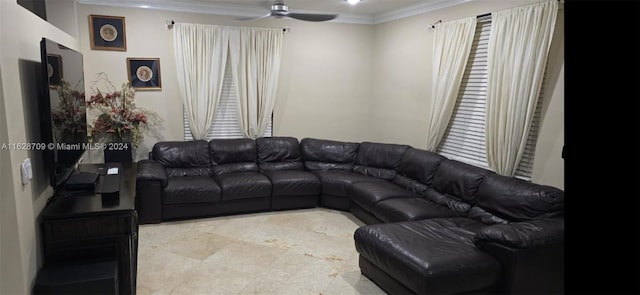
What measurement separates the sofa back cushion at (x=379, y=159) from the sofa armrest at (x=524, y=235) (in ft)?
7.73

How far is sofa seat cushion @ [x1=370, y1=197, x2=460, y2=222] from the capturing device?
152 inches

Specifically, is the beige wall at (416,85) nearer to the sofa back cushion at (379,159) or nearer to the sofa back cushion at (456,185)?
the sofa back cushion at (379,159)

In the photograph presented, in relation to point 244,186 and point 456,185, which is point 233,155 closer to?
point 244,186

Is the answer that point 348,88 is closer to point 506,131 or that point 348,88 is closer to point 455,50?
point 455,50

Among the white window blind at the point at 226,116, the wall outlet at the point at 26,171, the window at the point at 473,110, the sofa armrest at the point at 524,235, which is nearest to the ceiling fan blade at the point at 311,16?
the window at the point at 473,110

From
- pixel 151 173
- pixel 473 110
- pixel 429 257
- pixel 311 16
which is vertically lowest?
pixel 429 257

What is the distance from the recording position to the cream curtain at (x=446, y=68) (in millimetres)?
4457

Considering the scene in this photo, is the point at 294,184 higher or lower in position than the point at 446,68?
lower

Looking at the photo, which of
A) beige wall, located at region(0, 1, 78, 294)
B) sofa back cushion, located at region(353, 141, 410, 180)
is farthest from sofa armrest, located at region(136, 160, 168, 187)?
sofa back cushion, located at region(353, 141, 410, 180)

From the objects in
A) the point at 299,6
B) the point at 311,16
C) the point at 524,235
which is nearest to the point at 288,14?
the point at 311,16

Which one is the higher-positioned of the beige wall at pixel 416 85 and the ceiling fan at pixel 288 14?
the ceiling fan at pixel 288 14

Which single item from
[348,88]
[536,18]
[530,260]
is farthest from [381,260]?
[348,88]

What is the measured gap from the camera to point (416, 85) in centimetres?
529

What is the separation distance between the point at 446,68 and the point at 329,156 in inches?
77.2
